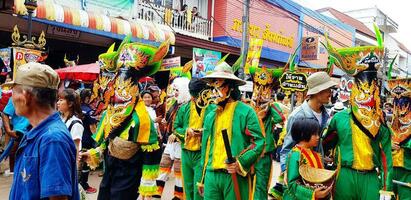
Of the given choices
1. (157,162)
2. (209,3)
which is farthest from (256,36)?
(157,162)

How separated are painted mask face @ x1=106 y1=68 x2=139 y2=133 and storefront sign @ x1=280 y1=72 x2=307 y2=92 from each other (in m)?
3.26

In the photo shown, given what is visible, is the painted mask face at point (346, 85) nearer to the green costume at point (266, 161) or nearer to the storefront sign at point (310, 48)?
the green costume at point (266, 161)

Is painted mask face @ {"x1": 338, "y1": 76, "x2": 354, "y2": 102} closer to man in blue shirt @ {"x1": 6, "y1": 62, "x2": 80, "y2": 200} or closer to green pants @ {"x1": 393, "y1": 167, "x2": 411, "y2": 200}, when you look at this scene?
green pants @ {"x1": 393, "y1": 167, "x2": 411, "y2": 200}

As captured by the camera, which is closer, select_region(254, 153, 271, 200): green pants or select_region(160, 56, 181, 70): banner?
select_region(254, 153, 271, 200): green pants

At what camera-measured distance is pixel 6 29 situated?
10805 mm

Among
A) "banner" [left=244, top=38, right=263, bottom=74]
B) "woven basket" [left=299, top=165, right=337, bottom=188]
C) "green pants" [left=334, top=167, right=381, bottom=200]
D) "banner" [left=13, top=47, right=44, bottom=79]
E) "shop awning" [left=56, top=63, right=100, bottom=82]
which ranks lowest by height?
"green pants" [left=334, top=167, right=381, bottom=200]

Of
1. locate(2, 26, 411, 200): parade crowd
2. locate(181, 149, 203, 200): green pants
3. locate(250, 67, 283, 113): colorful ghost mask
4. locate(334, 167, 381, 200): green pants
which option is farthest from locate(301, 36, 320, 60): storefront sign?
locate(334, 167, 381, 200): green pants

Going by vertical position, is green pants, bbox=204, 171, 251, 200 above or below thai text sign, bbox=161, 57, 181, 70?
below

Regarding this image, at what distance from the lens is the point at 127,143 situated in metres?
4.92

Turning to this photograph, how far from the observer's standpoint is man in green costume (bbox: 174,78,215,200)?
19.1 ft

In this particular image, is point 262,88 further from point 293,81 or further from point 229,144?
point 229,144

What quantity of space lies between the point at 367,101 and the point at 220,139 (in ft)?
4.90

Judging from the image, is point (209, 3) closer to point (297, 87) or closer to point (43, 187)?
point (297, 87)

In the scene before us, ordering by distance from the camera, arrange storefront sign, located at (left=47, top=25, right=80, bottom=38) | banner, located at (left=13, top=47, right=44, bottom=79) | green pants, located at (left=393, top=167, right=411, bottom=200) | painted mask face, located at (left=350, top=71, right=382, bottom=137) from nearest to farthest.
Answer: painted mask face, located at (left=350, top=71, right=382, bottom=137)
green pants, located at (left=393, top=167, right=411, bottom=200)
banner, located at (left=13, top=47, right=44, bottom=79)
storefront sign, located at (left=47, top=25, right=80, bottom=38)
